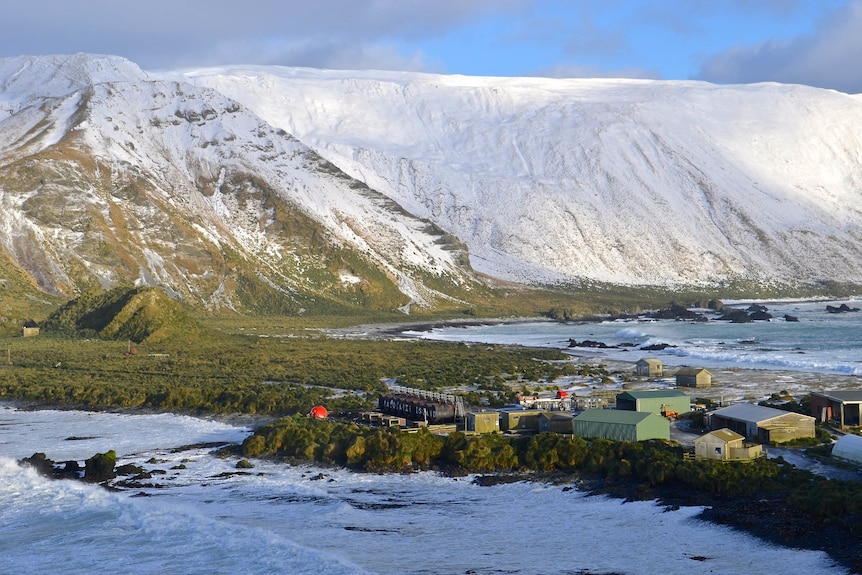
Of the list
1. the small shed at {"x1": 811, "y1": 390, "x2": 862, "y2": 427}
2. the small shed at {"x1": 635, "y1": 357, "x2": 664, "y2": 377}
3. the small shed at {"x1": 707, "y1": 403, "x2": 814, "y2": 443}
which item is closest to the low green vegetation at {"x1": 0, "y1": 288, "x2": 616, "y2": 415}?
the small shed at {"x1": 635, "y1": 357, "x2": 664, "y2": 377}

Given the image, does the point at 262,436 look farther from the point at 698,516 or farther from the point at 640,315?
the point at 640,315

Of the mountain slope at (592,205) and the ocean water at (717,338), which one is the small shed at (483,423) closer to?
the ocean water at (717,338)

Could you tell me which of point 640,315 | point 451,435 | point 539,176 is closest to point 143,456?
point 451,435

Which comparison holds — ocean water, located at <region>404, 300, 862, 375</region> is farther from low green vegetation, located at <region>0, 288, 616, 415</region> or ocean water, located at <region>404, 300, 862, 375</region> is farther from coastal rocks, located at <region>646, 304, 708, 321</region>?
low green vegetation, located at <region>0, 288, 616, 415</region>

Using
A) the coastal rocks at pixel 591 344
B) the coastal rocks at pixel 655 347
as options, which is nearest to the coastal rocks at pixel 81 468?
the coastal rocks at pixel 655 347

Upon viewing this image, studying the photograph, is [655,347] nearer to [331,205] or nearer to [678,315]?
[678,315]

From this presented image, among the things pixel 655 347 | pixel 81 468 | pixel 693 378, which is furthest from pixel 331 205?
pixel 81 468
